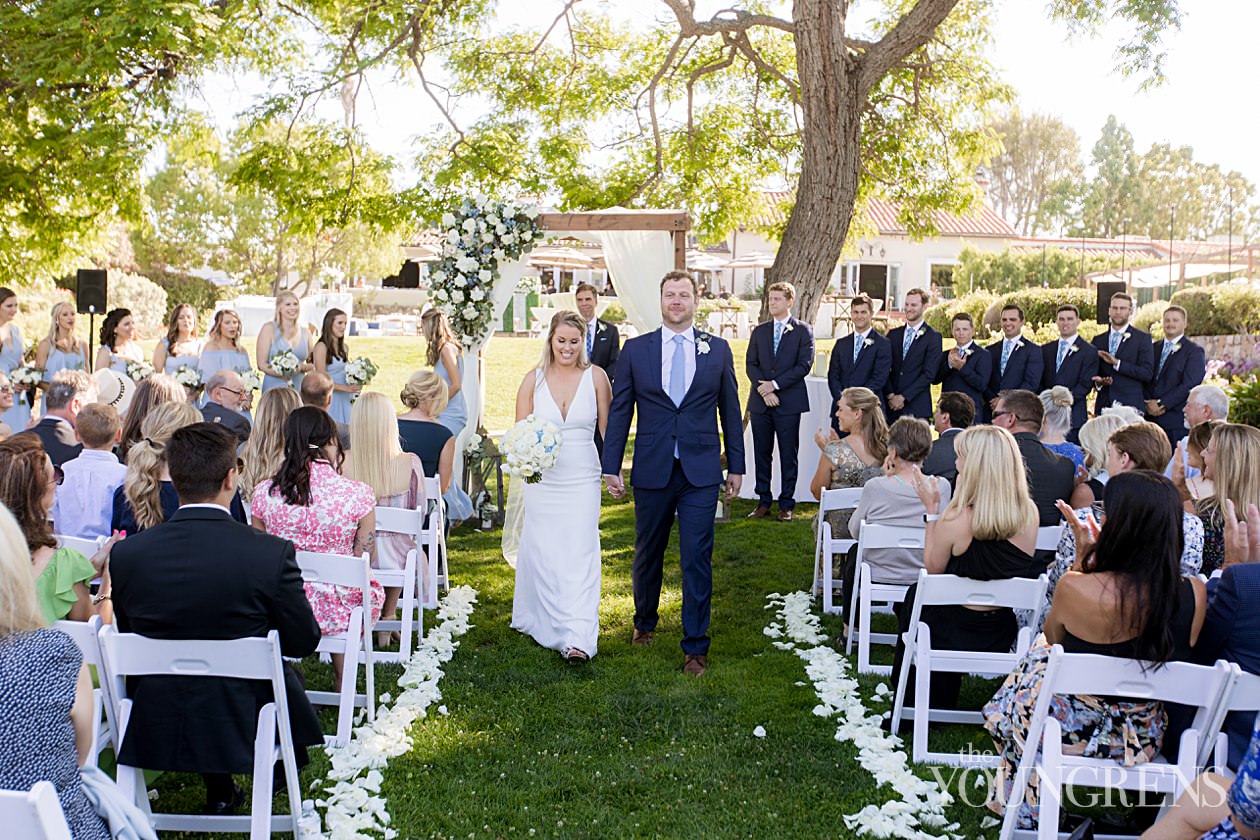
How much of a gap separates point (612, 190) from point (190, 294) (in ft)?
69.1

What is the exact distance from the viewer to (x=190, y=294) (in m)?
29.9

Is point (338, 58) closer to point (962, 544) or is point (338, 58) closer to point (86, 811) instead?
point (962, 544)

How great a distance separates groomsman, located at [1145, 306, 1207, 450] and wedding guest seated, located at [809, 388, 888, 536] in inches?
168

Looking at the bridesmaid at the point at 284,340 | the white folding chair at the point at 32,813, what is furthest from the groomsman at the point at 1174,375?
the white folding chair at the point at 32,813

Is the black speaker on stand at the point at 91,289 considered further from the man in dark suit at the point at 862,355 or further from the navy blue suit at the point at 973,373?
the navy blue suit at the point at 973,373

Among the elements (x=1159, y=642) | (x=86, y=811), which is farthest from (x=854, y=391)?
(x=86, y=811)

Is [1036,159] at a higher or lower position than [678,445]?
higher

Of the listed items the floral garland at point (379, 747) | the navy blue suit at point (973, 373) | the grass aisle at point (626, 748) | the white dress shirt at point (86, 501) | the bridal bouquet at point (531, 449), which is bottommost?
the grass aisle at point (626, 748)

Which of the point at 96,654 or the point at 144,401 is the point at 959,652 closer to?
the point at 96,654

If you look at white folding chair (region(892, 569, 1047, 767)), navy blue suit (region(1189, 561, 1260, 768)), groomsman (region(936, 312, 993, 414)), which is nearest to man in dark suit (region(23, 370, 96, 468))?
white folding chair (region(892, 569, 1047, 767))

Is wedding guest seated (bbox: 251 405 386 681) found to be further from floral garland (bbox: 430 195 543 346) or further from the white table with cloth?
the white table with cloth

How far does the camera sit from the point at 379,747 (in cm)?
448

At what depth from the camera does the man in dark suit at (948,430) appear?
20.3 feet

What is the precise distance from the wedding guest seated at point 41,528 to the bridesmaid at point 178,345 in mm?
5572
